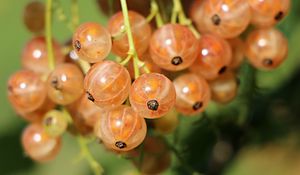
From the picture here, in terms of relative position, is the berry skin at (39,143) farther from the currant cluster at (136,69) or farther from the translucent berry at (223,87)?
the translucent berry at (223,87)

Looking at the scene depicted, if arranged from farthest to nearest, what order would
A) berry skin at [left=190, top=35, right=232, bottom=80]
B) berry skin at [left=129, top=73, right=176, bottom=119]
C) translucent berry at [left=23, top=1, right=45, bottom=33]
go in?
translucent berry at [left=23, top=1, right=45, bottom=33] < berry skin at [left=190, top=35, right=232, bottom=80] < berry skin at [left=129, top=73, right=176, bottom=119]

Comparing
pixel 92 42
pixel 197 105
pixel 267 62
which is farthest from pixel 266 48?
pixel 92 42

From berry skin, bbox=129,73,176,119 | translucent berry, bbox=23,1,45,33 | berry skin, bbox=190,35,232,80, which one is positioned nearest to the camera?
berry skin, bbox=129,73,176,119

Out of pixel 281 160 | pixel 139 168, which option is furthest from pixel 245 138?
pixel 139 168

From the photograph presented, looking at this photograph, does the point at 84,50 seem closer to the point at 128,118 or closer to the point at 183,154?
the point at 128,118

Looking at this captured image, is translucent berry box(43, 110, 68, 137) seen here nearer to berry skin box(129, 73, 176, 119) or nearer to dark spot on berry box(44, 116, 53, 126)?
dark spot on berry box(44, 116, 53, 126)

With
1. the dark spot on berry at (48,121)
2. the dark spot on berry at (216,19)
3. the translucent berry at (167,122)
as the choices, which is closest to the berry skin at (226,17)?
the dark spot on berry at (216,19)

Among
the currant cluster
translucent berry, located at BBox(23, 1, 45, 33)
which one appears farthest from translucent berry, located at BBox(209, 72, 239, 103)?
translucent berry, located at BBox(23, 1, 45, 33)
